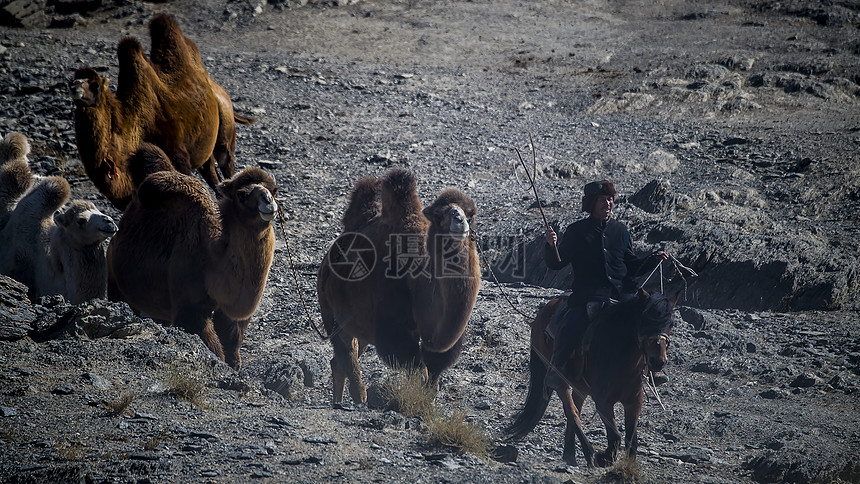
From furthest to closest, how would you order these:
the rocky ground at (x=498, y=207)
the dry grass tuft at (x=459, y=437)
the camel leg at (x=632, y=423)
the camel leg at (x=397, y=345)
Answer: the camel leg at (x=397, y=345), the camel leg at (x=632, y=423), the dry grass tuft at (x=459, y=437), the rocky ground at (x=498, y=207)

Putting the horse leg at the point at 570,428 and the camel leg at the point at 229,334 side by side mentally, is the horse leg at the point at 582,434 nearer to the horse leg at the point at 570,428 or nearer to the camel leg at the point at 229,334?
the horse leg at the point at 570,428

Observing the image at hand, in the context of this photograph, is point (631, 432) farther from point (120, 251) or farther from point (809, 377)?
point (120, 251)

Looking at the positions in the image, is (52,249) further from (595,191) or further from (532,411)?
(595,191)

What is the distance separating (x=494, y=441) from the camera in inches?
258

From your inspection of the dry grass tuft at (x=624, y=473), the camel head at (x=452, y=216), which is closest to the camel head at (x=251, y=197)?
the camel head at (x=452, y=216)

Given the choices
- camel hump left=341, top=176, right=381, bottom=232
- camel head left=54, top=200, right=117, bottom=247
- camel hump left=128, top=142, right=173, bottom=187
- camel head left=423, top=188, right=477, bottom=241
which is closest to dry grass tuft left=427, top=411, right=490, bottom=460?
camel head left=423, top=188, right=477, bottom=241

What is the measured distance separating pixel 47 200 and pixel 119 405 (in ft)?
11.3

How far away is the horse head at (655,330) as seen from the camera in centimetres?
601

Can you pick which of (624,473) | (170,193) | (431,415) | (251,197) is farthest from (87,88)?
(624,473)

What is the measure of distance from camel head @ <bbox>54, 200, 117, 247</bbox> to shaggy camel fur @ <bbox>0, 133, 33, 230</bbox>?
3.79 feet

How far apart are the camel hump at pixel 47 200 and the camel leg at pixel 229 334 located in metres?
2.07

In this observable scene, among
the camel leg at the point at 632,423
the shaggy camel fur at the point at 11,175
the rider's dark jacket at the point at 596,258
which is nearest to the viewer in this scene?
the camel leg at the point at 632,423

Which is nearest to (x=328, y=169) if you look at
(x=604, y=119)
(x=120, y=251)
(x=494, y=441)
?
(x=604, y=119)

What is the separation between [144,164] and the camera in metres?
7.90
